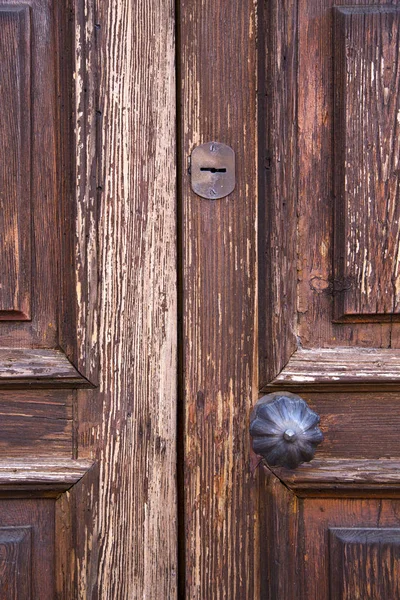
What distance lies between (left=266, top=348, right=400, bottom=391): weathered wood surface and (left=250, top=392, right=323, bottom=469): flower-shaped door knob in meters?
0.05

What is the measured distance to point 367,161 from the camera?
2.40 feet

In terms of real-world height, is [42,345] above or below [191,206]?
below

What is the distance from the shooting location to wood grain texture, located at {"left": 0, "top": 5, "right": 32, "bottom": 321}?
28.9 inches

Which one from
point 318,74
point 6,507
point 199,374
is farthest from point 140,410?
point 318,74

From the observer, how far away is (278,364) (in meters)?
0.74

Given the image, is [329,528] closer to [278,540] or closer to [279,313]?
[278,540]

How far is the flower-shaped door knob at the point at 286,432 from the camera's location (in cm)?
65

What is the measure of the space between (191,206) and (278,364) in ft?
0.74

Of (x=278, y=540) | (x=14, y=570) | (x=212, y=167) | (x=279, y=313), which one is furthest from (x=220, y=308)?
(x=14, y=570)

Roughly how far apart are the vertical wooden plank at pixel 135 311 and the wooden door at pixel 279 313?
0.03m

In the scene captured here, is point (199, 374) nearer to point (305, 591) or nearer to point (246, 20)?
point (305, 591)

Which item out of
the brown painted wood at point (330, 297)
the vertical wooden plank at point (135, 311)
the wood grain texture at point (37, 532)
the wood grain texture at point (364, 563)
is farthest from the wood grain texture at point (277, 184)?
the wood grain texture at point (37, 532)

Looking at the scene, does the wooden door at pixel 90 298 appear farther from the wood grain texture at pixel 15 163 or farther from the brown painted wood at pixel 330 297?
the brown painted wood at pixel 330 297

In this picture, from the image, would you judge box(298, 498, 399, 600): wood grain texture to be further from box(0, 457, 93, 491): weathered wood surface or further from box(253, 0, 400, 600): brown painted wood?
box(0, 457, 93, 491): weathered wood surface
